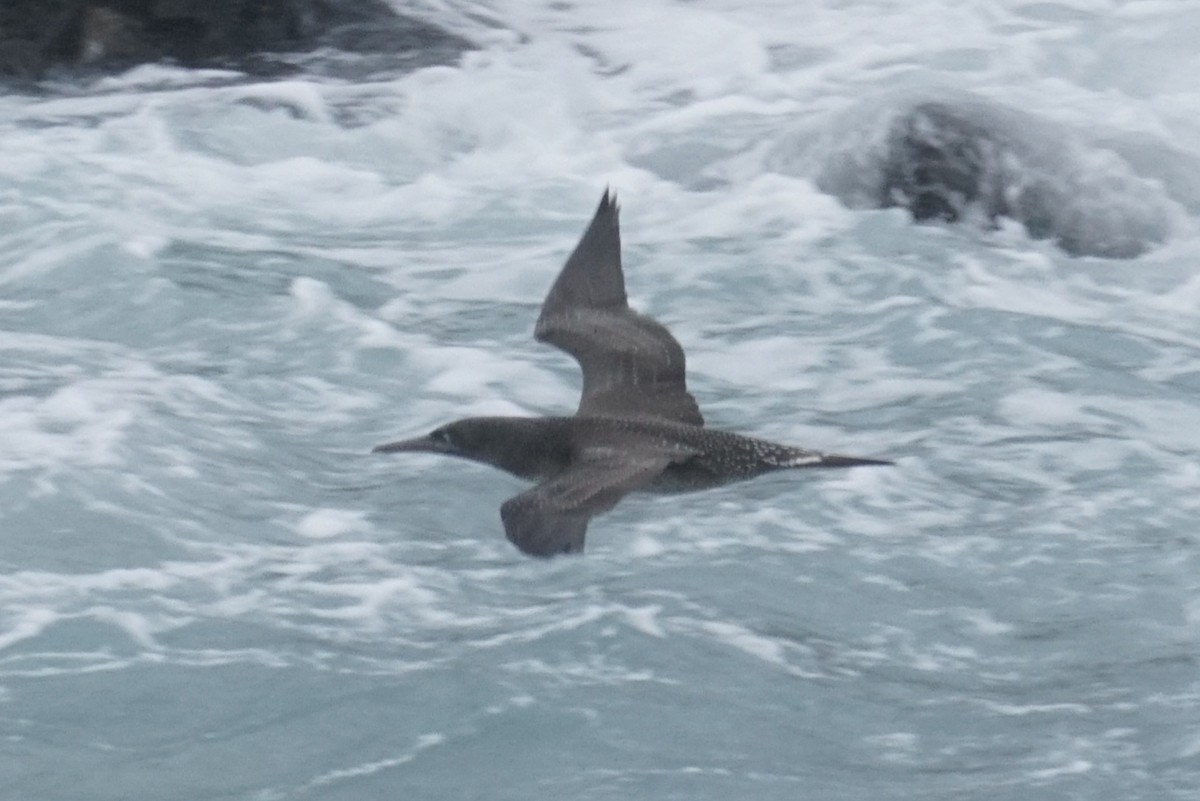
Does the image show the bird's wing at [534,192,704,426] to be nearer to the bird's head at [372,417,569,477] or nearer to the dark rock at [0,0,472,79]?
the bird's head at [372,417,569,477]

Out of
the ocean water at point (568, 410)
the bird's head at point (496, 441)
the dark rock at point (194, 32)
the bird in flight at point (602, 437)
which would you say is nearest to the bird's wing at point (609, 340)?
the bird in flight at point (602, 437)

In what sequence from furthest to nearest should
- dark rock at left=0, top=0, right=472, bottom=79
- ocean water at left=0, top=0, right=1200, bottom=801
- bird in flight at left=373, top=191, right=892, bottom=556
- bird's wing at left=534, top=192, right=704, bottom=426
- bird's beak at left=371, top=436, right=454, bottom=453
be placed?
dark rock at left=0, top=0, right=472, bottom=79
bird's wing at left=534, top=192, right=704, bottom=426
bird's beak at left=371, top=436, right=454, bottom=453
ocean water at left=0, top=0, right=1200, bottom=801
bird in flight at left=373, top=191, right=892, bottom=556

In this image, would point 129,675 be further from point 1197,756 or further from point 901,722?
point 1197,756

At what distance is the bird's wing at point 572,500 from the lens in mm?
5027

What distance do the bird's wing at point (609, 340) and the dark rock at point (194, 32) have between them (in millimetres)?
6459

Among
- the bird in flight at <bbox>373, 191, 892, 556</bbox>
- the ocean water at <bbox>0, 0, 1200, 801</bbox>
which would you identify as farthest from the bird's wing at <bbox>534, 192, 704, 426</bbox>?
the ocean water at <bbox>0, 0, 1200, 801</bbox>

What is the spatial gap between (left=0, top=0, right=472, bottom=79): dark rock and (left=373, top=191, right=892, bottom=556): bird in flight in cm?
652

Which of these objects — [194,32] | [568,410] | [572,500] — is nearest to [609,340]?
[568,410]

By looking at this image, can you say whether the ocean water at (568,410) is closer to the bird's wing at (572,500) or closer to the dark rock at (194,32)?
the dark rock at (194,32)

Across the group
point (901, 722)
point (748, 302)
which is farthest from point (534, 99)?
point (901, 722)

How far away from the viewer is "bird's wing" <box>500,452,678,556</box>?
5.03 metres

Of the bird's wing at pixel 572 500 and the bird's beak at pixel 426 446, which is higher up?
the bird's wing at pixel 572 500

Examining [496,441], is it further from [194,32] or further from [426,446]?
[194,32]

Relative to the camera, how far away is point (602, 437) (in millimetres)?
6203
